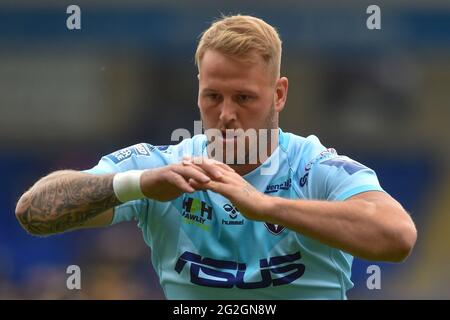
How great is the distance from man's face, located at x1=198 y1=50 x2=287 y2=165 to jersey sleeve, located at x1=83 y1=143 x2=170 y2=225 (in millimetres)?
362

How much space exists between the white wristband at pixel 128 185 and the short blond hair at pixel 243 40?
72 cm

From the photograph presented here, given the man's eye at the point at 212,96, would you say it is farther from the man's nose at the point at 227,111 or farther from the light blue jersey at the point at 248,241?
the light blue jersey at the point at 248,241

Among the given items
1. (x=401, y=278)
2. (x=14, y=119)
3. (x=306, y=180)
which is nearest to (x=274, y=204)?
(x=306, y=180)

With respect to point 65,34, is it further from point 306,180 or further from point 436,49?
point 306,180

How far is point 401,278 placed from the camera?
10617 mm

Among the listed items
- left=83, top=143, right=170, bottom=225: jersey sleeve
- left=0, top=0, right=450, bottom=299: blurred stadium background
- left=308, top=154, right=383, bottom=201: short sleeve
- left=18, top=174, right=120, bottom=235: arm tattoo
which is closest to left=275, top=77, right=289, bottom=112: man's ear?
left=308, top=154, right=383, bottom=201: short sleeve

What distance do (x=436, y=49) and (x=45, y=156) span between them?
505 centimetres

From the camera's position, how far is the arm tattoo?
414 cm

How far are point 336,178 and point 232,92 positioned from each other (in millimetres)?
611

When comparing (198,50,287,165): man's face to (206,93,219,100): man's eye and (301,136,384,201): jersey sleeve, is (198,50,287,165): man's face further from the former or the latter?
(301,136,384,201): jersey sleeve

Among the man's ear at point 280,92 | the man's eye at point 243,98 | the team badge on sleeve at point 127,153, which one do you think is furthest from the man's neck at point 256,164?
the team badge on sleeve at point 127,153

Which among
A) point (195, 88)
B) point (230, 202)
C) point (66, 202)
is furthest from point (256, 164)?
point (195, 88)

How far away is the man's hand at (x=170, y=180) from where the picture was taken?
12.5 ft

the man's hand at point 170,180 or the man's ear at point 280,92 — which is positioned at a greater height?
the man's ear at point 280,92
